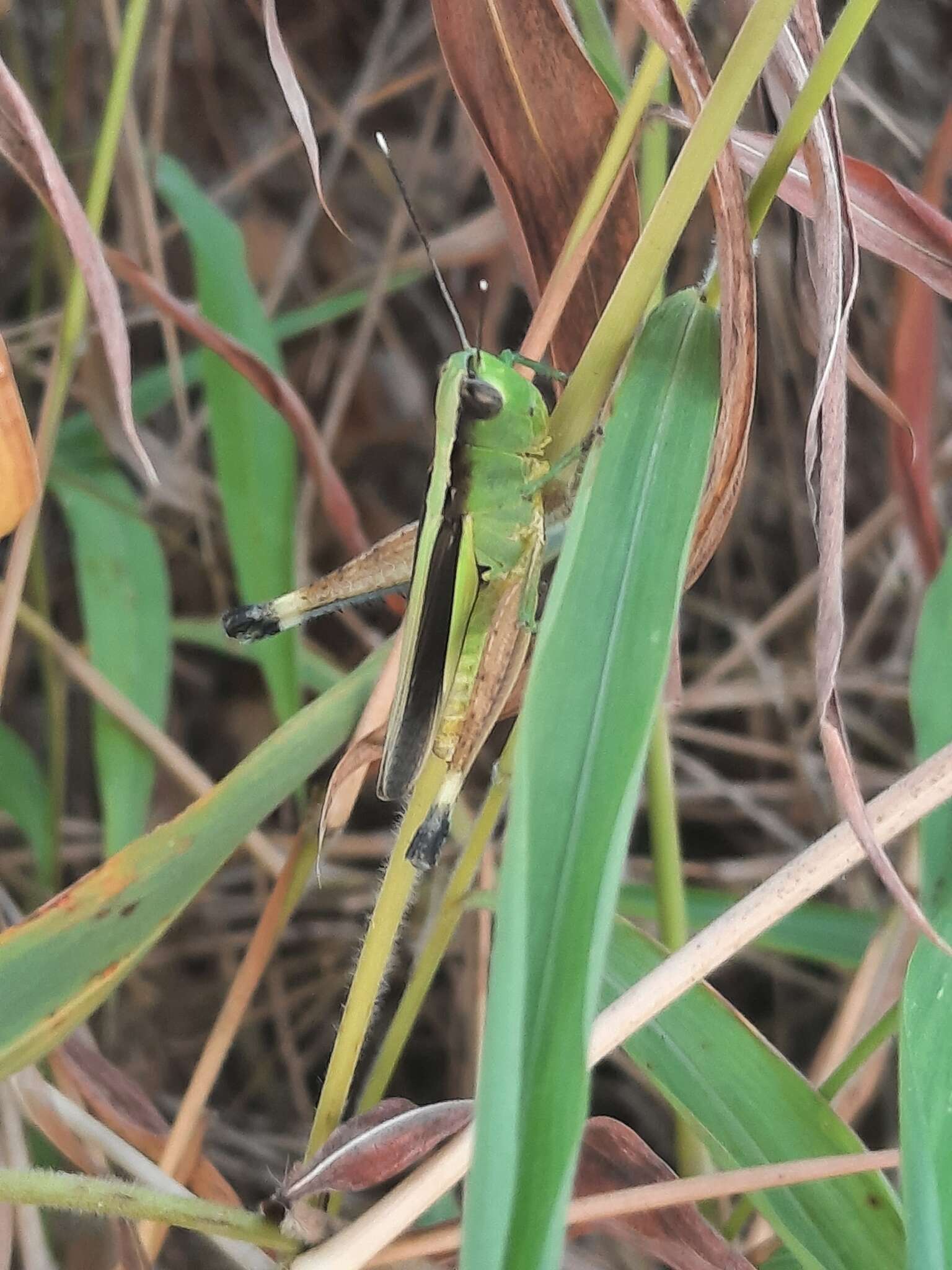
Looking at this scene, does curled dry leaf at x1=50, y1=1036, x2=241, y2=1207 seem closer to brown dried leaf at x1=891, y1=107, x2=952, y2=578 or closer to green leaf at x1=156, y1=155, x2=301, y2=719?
green leaf at x1=156, y1=155, x2=301, y2=719

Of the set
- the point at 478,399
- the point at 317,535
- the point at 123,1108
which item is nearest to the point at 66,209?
the point at 478,399

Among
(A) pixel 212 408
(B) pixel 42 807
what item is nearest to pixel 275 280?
(A) pixel 212 408

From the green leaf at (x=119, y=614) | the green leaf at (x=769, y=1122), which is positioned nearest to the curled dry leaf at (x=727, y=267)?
the green leaf at (x=769, y=1122)

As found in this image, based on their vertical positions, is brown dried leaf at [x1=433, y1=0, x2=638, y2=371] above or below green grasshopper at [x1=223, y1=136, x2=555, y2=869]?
above

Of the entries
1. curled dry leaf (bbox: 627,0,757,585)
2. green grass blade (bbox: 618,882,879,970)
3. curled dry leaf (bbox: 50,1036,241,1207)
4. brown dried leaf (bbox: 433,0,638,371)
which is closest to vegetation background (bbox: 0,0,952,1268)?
green grass blade (bbox: 618,882,879,970)

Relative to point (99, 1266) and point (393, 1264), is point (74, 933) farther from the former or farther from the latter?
point (99, 1266)

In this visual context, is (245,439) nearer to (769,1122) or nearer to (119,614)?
(119,614)

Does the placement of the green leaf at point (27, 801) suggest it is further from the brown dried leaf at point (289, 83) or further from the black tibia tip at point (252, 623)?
the brown dried leaf at point (289, 83)
